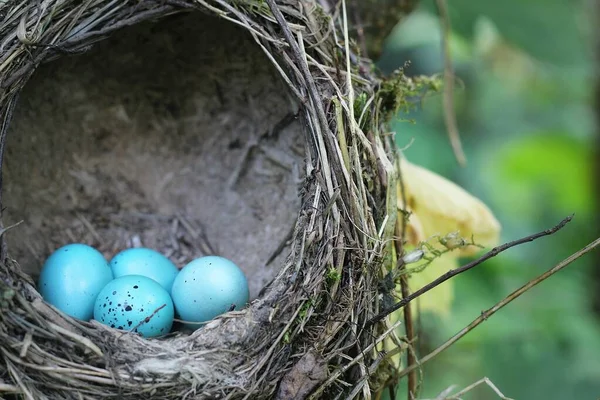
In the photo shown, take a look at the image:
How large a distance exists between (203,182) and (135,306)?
0.67m

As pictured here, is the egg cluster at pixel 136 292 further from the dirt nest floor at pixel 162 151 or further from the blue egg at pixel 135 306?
the dirt nest floor at pixel 162 151

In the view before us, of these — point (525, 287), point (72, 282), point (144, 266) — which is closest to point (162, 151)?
point (144, 266)

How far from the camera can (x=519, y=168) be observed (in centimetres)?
508

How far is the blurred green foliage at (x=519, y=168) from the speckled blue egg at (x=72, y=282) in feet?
2.90

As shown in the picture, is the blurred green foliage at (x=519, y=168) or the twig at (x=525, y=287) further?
the blurred green foliage at (x=519, y=168)

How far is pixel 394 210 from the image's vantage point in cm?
160

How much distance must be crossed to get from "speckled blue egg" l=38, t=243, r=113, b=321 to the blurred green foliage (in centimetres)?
88

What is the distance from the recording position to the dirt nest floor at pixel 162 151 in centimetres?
197

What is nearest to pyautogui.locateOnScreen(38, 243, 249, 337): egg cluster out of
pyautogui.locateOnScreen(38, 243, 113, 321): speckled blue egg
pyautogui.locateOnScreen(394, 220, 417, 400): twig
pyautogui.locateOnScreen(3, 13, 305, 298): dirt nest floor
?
pyautogui.locateOnScreen(38, 243, 113, 321): speckled blue egg

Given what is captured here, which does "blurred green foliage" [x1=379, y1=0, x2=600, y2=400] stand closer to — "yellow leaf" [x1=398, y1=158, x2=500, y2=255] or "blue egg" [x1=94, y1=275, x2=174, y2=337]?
"yellow leaf" [x1=398, y1=158, x2=500, y2=255]

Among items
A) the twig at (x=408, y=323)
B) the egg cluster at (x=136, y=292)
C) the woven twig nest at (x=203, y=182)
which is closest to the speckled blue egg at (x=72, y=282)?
the egg cluster at (x=136, y=292)

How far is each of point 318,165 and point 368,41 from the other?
27.6 inches

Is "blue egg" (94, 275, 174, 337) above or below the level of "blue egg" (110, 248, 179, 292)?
below

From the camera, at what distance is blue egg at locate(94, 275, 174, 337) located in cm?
164
